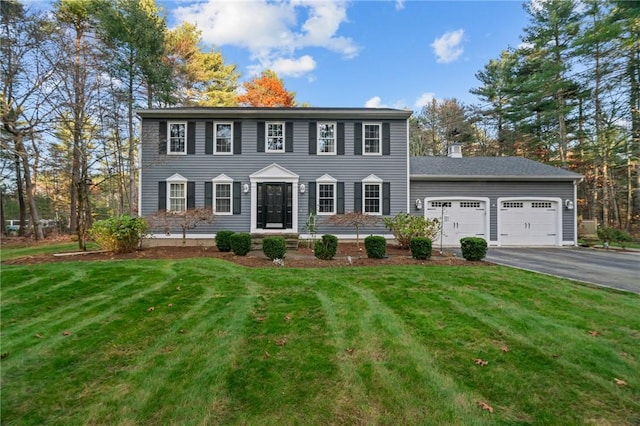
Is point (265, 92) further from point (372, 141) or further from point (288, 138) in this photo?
point (372, 141)

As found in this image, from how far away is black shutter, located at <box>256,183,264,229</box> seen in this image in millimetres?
12164

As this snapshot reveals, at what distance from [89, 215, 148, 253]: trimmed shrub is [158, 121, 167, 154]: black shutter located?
16.4 ft

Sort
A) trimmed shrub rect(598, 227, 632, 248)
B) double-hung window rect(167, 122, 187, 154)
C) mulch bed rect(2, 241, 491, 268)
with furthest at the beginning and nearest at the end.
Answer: trimmed shrub rect(598, 227, 632, 248) → double-hung window rect(167, 122, 187, 154) → mulch bed rect(2, 241, 491, 268)

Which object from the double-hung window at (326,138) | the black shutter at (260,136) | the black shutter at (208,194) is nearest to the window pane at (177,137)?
the black shutter at (208,194)

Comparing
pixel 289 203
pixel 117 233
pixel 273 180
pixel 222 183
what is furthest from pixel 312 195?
pixel 117 233

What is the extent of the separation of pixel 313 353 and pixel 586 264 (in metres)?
9.32

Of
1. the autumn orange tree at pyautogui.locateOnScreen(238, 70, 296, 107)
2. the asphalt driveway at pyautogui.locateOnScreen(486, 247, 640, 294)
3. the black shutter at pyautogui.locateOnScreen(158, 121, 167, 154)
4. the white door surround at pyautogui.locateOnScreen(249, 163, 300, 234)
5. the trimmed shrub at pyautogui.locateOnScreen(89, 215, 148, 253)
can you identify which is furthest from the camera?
the autumn orange tree at pyautogui.locateOnScreen(238, 70, 296, 107)

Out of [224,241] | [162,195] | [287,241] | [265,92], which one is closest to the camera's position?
[224,241]

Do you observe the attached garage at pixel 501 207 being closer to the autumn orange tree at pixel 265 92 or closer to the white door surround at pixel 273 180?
the white door surround at pixel 273 180

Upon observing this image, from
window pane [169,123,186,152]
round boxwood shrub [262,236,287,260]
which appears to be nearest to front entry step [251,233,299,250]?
round boxwood shrub [262,236,287,260]

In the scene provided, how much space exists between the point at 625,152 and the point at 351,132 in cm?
1665

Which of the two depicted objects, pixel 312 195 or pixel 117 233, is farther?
pixel 312 195

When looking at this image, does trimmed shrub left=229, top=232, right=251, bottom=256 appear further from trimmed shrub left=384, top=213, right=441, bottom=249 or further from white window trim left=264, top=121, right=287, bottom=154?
white window trim left=264, top=121, right=287, bottom=154

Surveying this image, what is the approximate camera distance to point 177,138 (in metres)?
12.4
